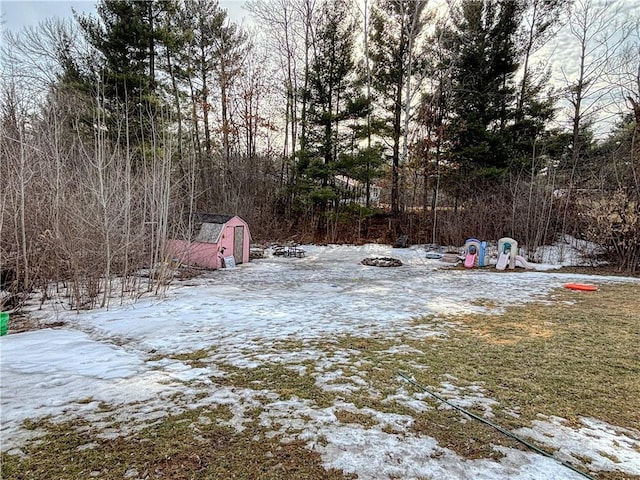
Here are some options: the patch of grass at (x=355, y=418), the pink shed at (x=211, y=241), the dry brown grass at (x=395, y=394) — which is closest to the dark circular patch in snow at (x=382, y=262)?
the pink shed at (x=211, y=241)

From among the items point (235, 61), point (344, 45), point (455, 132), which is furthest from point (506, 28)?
point (235, 61)

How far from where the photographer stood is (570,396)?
2.91 meters

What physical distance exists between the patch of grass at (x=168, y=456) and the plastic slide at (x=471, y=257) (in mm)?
8733

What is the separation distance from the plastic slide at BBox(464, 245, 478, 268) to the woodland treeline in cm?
203

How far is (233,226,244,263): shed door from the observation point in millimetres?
9893

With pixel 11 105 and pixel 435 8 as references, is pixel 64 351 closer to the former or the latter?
pixel 11 105

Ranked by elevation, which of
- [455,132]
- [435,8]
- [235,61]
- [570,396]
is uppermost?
[435,8]

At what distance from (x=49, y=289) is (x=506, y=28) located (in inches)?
682

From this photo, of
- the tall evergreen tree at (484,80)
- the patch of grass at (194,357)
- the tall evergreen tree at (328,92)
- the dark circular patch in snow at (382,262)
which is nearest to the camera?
the patch of grass at (194,357)

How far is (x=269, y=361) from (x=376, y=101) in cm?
1376

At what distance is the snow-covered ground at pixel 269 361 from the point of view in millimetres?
2162

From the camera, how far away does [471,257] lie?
32.2 ft

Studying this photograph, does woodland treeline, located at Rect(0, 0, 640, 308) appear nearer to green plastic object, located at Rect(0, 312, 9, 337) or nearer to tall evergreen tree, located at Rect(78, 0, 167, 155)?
tall evergreen tree, located at Rect(78, 0, 167, 155)

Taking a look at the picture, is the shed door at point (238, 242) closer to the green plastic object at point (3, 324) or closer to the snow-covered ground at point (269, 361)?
the snow-covered ground at point (269, 361)
